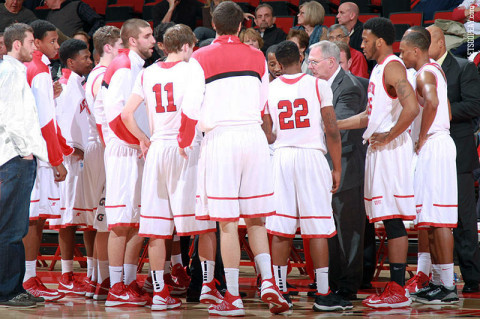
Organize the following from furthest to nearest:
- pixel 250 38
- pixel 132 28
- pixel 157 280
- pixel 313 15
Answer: pixel 313 15
pixel 250 38
pixel 132 28
pixel 157 280

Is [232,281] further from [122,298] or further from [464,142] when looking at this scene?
[464,142]

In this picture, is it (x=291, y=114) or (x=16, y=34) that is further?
(x=16, y=34)

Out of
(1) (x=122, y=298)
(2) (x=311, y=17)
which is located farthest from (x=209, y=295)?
(2) (x=311, y=17)

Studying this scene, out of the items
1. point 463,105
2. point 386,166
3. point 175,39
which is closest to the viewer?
point 175,39

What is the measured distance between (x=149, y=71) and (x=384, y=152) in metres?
2.06

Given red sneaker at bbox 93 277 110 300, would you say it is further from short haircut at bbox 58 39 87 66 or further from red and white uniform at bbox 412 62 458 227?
red and white uniform at bbox 412 62 458 227

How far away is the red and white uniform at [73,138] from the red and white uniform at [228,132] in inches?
70.9

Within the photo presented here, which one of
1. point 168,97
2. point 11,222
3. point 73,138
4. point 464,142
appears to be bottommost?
point 11,222

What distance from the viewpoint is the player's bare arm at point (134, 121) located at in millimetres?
5574

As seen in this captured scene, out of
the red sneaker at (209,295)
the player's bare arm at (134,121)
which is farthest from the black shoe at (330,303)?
the player's bare arm at (134,121)

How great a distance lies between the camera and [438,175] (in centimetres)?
595

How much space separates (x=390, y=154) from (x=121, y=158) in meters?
2.28

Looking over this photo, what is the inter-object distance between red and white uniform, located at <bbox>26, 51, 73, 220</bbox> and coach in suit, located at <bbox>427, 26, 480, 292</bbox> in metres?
3.70

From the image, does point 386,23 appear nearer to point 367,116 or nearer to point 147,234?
point 367,116
